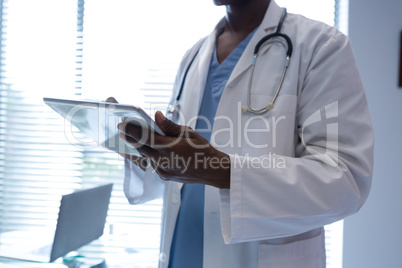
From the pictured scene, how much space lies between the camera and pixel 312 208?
0.63 meters

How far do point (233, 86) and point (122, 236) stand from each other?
1223mm

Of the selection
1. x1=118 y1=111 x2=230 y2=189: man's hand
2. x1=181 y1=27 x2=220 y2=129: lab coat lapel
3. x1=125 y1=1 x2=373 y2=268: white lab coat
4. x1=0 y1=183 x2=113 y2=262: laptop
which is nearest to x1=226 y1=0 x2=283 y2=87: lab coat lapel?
x1=125 y1=1 x2=373 y2=268: white lab coat

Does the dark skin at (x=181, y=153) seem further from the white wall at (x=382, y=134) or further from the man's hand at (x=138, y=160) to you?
the white wall at (x=382, y=134)

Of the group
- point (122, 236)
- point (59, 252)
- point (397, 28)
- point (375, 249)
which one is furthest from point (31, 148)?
point (397, 28)

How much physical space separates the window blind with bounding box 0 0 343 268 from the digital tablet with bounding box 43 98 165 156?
0.86m

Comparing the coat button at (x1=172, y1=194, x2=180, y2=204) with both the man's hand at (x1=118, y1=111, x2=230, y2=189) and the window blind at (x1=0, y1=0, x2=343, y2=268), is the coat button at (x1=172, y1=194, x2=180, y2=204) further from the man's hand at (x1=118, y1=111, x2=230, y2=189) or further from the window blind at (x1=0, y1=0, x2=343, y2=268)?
the window blind at (x1=0, y1=0, x2=343, y2=268)

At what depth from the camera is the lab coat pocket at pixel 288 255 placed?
0.72 m

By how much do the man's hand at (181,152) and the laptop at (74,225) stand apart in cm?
49

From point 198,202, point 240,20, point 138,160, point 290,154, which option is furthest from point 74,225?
point 240,20

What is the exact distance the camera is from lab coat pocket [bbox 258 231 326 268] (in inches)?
28.3

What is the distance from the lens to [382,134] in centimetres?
155

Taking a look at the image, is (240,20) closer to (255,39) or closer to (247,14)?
(247,14)

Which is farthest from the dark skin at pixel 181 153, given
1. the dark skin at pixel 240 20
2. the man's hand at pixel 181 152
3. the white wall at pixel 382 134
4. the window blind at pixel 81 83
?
the white wall at pixel 382 134

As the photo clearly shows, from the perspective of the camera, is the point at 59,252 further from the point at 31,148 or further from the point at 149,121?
the point at 31,148
